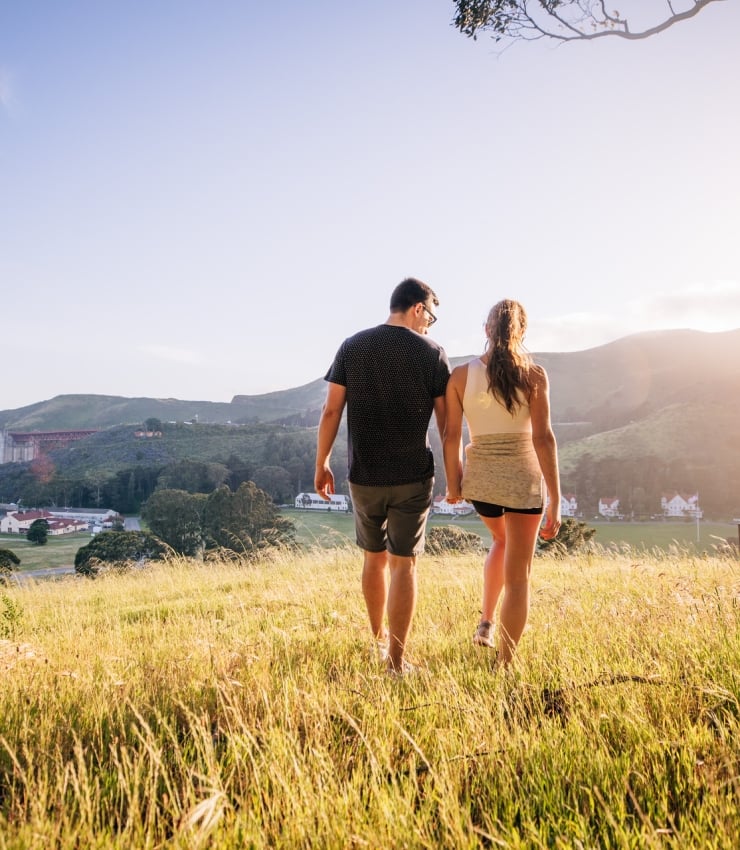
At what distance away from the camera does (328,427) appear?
12.4 feet

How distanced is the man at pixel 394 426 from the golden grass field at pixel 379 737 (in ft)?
2.30

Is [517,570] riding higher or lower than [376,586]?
higher

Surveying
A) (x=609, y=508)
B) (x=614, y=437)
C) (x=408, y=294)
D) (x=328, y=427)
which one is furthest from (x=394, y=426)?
(x=614, y=437)

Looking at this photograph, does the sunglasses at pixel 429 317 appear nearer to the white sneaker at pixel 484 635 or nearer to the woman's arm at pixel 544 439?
the woman's arm at pixel 544 439

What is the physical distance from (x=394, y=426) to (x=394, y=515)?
56 centimetres

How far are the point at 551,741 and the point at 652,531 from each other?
61.5 m

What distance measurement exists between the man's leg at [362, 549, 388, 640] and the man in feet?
0.34

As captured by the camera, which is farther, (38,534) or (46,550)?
(38,534)

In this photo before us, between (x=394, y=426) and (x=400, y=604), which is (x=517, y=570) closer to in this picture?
(x=400, y=604)

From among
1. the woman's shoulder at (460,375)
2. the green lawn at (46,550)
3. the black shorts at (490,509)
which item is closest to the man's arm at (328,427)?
the woman's shoulder at (460,375)

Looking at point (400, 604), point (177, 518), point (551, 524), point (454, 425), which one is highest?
point (454, 425)

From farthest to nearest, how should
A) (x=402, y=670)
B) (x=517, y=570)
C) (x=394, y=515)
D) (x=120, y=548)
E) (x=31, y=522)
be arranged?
(x=31, y=522)
(x=120, y=548)
(x=394, y=515)
(x=517, y=570)
(x=402, y=670)

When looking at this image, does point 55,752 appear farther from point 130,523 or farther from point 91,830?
point 130,523

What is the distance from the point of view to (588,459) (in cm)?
8106
